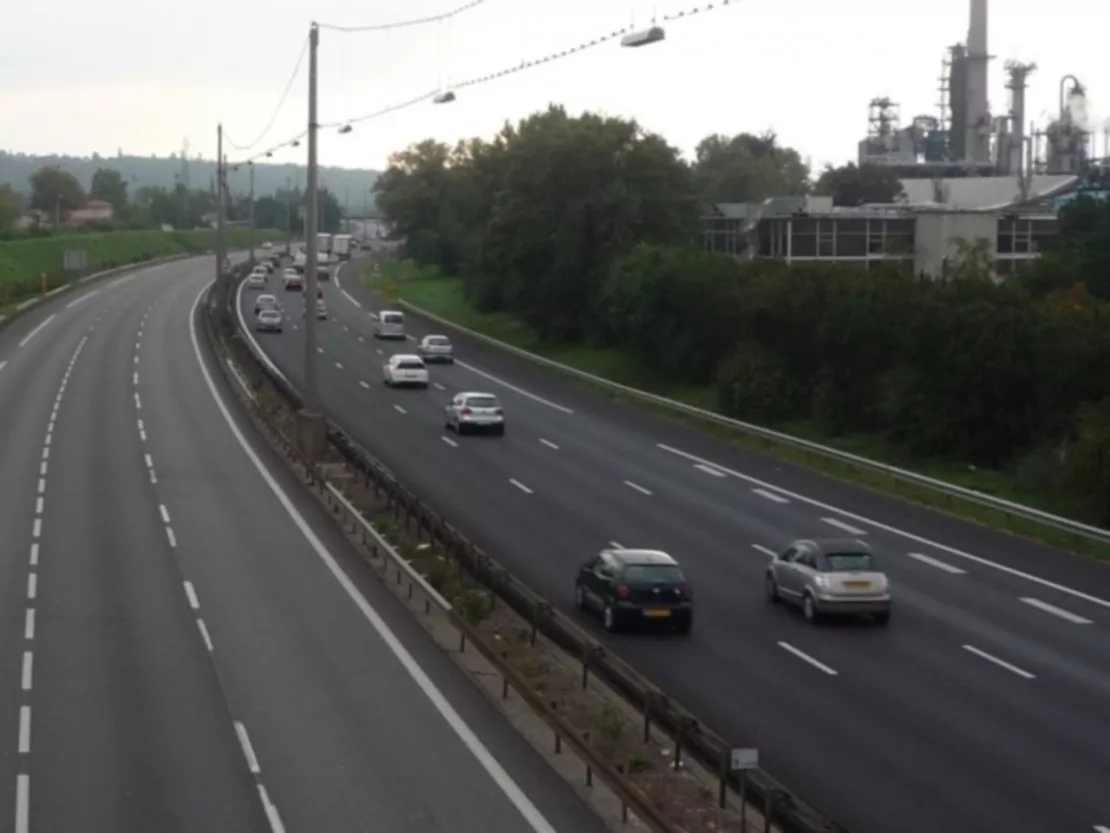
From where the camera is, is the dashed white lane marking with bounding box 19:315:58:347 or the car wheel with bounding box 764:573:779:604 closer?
the car wheel with bounding box 764:573:779:604

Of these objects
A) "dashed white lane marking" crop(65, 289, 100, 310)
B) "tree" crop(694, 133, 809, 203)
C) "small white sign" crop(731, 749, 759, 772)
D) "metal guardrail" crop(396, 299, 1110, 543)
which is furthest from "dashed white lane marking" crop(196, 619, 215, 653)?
"tree" crop(694, 133, 809, 203)

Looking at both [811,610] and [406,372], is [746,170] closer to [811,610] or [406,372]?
[406,372]

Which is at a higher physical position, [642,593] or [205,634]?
[642,593]

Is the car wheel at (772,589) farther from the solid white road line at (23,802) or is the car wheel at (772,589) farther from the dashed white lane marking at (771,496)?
the solid white road line at (23,802)

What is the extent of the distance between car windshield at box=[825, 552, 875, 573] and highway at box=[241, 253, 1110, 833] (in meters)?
0.90

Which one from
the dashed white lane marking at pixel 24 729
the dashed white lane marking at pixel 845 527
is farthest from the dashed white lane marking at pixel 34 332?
the dashed white lane marking at pixel 24 729

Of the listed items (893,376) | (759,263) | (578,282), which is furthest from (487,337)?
(893,376)

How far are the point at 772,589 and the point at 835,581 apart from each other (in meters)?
2.07

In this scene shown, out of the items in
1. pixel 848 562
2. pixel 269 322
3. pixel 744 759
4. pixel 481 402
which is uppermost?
pixel 269 322

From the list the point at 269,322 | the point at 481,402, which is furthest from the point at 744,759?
the point at 269,322

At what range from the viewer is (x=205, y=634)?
23.1 metres

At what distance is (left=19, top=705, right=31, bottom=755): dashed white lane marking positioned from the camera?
56.4 feet

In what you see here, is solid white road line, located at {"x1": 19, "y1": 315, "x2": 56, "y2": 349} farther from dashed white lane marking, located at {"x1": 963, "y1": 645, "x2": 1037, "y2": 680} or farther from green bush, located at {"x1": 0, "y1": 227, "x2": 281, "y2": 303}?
dashed white lane marking, located at {"x1": 963, "y1": 645, "x2": 1037, "y2": 680}

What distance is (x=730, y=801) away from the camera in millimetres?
16078
